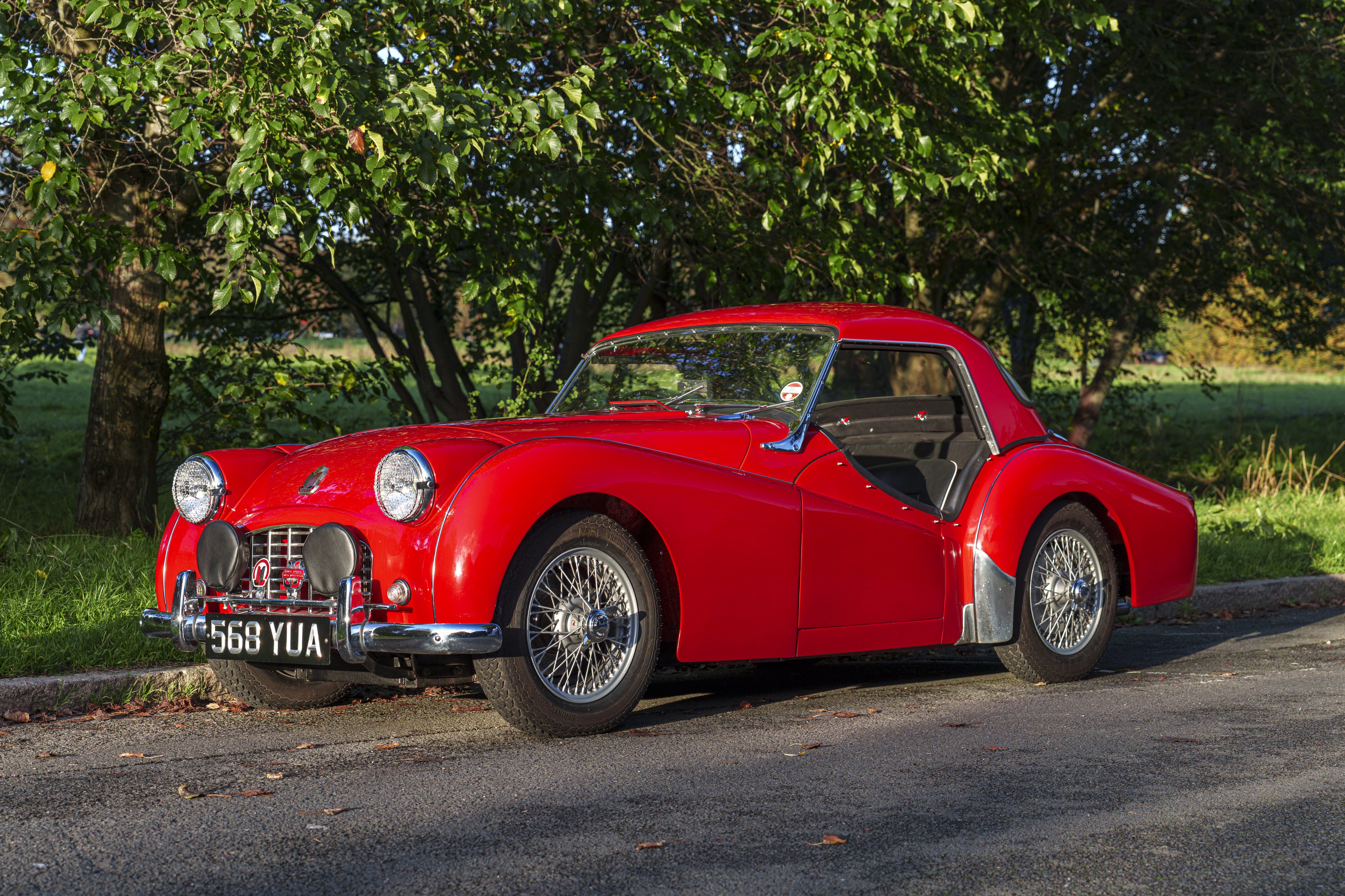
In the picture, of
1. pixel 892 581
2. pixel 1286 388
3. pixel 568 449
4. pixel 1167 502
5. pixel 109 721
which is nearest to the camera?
pixel 568 449

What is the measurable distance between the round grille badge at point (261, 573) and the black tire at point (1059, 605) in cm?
322

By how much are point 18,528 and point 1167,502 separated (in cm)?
701

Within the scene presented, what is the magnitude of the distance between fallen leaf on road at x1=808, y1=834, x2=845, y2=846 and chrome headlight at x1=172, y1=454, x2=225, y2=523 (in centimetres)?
282

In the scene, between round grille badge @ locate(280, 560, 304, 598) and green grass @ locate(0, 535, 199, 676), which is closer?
round grille badge @ locate(280, 560, 304, 598)

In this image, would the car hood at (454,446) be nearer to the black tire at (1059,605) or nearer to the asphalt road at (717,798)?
the asphalt road at (717,798)

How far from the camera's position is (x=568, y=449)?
14.6ft

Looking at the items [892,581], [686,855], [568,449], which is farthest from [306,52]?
[686,855]

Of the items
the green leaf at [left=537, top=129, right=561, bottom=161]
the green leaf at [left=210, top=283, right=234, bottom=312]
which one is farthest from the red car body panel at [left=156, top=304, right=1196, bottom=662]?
the green leaf at [left=537, top=129, right=561, bottom=161]

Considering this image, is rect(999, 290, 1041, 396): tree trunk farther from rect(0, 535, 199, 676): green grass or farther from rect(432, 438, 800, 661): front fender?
rect(432, 438, 800, 661): front fender

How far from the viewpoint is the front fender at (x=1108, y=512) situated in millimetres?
5648

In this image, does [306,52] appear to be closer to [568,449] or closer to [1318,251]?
[568,449]

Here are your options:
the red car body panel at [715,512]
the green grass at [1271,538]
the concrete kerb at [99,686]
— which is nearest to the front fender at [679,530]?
the red car body panel at [715,512]

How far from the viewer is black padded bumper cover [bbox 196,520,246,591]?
15.1ft

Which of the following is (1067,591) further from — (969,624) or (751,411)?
(751,411)
